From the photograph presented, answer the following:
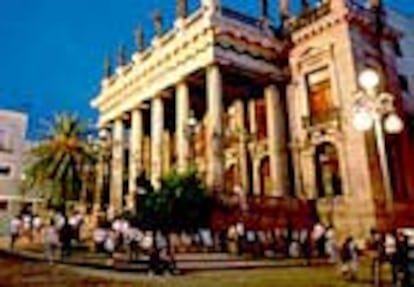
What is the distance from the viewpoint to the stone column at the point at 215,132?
87.2ft

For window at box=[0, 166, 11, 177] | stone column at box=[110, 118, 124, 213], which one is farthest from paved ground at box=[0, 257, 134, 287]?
window at box=[0, 166, 11, 177]

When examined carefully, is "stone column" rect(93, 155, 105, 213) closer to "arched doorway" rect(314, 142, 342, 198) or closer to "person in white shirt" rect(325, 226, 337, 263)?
"arched doorway" rect(314, 142, 342, 198)

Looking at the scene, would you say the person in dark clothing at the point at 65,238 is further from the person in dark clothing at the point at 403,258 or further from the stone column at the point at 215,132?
the person in dark clothing at the point at 403,258

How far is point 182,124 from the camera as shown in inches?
1182

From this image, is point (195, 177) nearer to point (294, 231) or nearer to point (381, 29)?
point (294, 231)

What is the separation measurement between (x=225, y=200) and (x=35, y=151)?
53.3 ft

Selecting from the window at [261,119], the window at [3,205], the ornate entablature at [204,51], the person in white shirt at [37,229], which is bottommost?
the person in white shirt at [37,229]

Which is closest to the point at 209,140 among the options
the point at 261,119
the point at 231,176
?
the point at 261,119

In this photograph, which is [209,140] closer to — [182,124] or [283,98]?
[182,124]

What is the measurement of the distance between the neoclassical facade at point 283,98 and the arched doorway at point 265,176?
72 millimetres

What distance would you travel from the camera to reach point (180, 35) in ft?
100

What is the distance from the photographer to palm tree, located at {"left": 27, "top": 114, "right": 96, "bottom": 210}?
113 ft

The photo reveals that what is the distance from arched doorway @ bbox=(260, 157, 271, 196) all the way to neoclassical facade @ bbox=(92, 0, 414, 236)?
7 centimetres

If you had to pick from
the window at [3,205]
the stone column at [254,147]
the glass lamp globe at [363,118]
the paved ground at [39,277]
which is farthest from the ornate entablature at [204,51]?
the window at [3,205]
